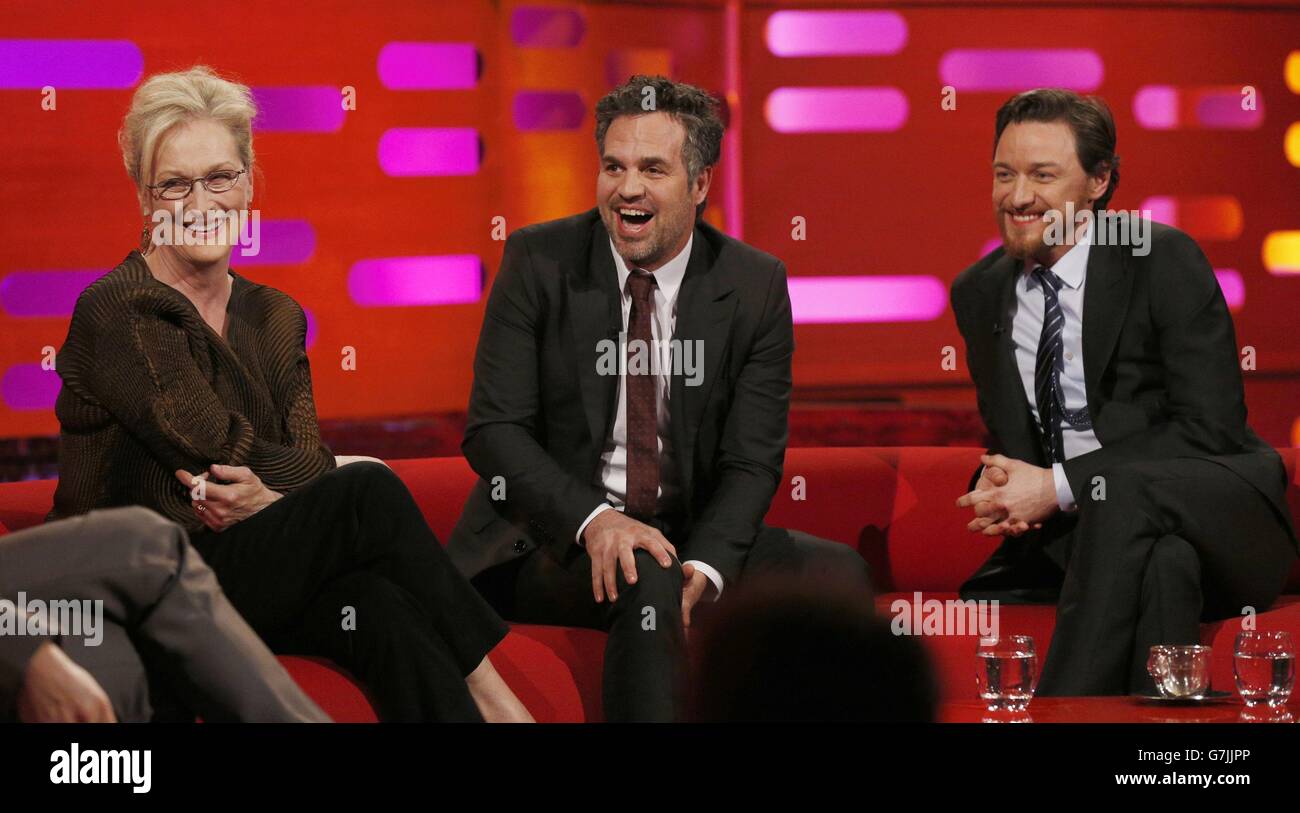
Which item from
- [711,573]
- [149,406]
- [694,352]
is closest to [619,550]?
[711,573]

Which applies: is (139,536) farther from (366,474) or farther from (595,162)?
(595,162)

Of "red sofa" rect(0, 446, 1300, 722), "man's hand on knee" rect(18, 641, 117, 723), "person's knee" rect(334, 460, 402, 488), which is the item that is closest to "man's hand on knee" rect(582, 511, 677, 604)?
"person's knee" rect(334, 460, 402, 488)

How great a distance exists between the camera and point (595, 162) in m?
4.35

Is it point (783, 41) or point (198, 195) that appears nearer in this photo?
point (198, 195)

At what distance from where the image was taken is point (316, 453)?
2664 millimetres

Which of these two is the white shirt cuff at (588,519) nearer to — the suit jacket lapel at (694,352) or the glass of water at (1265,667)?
the suit jacket lapel at (694,352)

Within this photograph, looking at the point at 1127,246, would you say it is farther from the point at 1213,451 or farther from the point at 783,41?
the point at 783,41

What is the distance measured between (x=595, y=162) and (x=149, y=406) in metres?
2.12

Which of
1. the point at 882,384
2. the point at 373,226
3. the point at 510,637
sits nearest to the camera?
the point at 510,637

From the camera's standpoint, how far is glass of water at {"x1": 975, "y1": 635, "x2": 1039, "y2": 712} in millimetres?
2279

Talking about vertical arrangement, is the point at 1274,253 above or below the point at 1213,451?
above

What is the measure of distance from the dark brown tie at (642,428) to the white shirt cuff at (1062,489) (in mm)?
753

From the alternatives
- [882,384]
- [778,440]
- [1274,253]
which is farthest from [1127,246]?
[1274,253]

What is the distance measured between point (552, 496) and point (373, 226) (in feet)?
5.79
